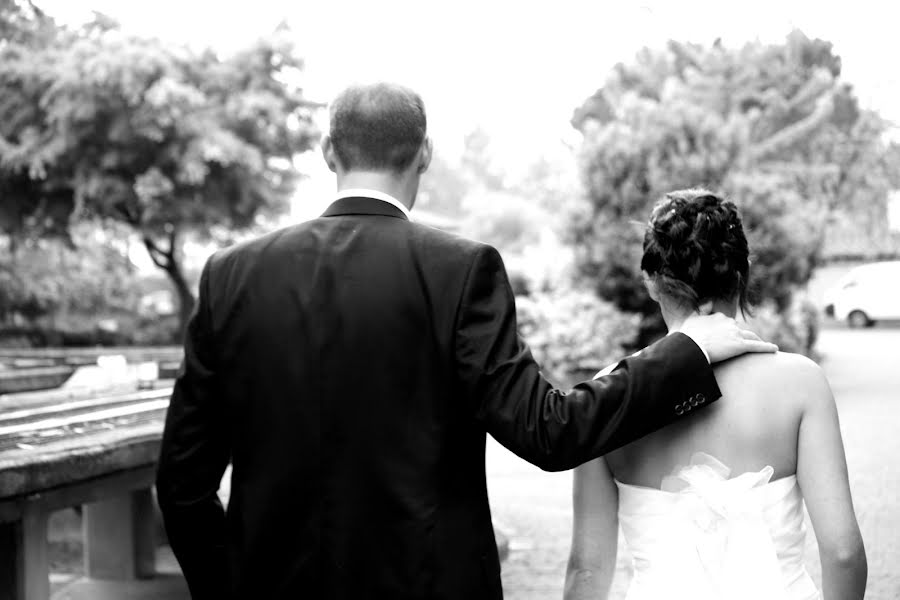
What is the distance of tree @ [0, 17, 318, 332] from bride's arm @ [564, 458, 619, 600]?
14961 mm

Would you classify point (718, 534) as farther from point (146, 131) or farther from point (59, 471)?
point (146, 131)

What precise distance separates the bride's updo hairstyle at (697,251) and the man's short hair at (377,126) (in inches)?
24.9

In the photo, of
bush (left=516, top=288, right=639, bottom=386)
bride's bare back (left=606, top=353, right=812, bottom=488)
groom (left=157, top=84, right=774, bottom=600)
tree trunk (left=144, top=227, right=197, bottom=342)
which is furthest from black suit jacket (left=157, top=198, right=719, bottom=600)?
tree trunk (left=144, top=227, right=197, bottom=342)

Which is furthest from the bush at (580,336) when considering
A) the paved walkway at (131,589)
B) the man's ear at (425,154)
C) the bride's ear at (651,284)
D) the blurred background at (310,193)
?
the man's ear at (425,154)

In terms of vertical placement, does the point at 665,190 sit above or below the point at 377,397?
below

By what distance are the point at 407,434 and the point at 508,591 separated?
402cm

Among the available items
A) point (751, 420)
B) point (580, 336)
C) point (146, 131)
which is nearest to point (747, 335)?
point (751, 420)

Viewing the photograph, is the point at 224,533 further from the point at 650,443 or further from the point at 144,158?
the point at 144,158

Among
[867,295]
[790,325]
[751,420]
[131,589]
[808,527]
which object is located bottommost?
[867,295]

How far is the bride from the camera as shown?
2.25m

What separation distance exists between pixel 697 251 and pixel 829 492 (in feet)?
2.02

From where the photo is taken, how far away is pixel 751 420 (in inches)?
89.7

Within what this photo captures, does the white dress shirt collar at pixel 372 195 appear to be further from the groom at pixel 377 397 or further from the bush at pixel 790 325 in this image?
the bush at pixel 790 325

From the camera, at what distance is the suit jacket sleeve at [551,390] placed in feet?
6.93
